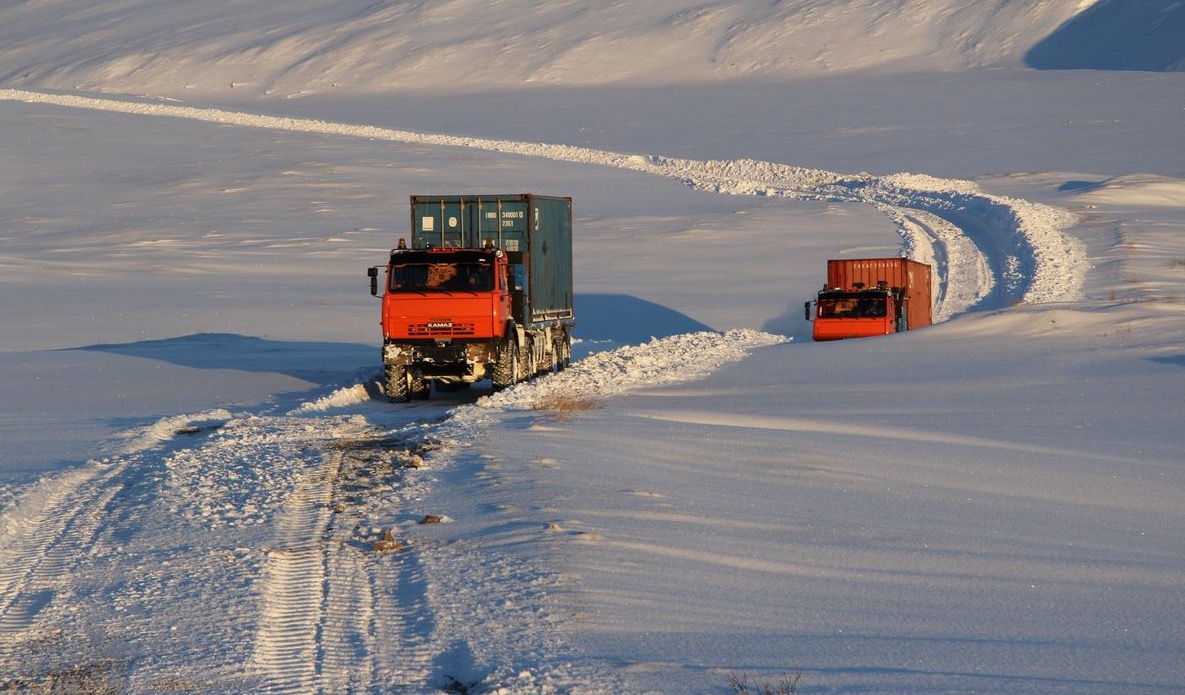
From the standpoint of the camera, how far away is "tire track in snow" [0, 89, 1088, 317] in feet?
131

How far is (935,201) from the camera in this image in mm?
55719

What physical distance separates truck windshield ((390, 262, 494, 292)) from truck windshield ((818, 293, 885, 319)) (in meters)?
10.3

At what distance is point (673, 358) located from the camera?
25.6 m

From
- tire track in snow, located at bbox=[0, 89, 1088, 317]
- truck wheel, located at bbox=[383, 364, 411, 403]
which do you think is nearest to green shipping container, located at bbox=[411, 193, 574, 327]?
truck wheel, located at bbox=[383, 364, 411, 403]

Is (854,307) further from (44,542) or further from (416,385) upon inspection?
(44,542)

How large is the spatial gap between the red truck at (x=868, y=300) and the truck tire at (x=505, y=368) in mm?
8489

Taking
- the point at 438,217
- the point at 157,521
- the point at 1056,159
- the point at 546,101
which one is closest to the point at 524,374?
the point at 438,217

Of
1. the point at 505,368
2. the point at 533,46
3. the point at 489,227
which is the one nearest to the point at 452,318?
the point at 505,368

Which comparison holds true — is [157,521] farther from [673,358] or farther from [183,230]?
[183,230]

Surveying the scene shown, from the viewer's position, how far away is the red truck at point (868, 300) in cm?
3000

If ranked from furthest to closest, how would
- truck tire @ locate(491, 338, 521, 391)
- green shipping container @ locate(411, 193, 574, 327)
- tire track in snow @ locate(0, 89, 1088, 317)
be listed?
tire track in snow @ locate(0, 89, 1088, 317), green shipping container @ locate(411, 193, 574, 327), truck tire @ locate(491, 338, 521, 391)

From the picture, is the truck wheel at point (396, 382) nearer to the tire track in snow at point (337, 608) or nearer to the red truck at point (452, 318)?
the red truck at point (452, 318)

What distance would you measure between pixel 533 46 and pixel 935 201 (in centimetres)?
7074

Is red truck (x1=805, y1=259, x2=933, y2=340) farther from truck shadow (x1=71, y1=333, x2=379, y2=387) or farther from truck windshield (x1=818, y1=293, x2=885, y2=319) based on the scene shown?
truck shadow (x1=71, y1=333, x2=379, y2=387)
